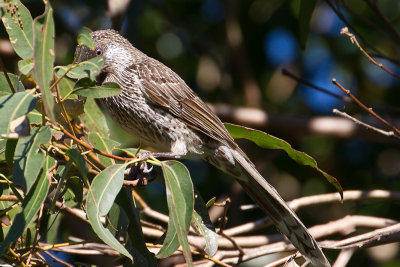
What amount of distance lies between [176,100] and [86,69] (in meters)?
1.39

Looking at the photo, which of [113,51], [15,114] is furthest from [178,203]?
[113,51]

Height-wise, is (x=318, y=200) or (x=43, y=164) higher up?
(x=43, y=164)

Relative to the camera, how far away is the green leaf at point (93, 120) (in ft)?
11.8

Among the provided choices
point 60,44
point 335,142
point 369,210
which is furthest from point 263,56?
point 369,210

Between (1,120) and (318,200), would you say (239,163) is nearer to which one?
(318,200)

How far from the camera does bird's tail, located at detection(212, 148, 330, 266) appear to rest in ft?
10.5

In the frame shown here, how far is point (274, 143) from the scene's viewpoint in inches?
131

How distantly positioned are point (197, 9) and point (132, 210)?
4.07 m

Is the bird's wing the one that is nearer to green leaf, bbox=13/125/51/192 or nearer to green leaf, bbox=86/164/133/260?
green leaf, bbox=86/164/133/260

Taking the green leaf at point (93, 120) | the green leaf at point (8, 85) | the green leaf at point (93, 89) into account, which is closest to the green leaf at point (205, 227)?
the green leaf at point (93, 120)

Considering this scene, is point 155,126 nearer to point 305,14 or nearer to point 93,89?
point 93,89

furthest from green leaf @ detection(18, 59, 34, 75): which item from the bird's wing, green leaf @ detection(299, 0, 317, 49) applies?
green leaf @ detection(299, 0, 317, 49)

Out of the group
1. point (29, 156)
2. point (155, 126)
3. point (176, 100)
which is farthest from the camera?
point (176, 100)

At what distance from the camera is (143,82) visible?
3758 millimetres
